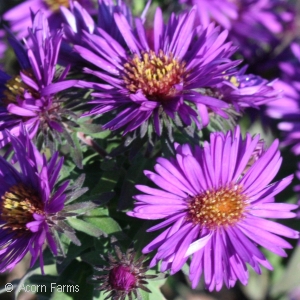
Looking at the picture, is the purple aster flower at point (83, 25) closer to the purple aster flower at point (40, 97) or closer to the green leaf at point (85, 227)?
the purple aster flower at point (40, 97)

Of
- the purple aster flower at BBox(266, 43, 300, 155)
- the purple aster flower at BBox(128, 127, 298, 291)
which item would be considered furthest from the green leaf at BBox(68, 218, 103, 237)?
the purple aster flower at BBox(266, 43, 300, 155)

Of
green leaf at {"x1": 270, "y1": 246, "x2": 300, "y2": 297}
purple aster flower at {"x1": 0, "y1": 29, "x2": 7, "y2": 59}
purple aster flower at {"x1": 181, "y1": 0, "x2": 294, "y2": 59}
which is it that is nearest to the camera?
green leaf at {"x1": 270, "y1": 246, "x2": 300, "y2": 297}

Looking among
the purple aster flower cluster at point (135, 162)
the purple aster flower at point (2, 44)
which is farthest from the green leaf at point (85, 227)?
the purple aster flower at point (2, 44)

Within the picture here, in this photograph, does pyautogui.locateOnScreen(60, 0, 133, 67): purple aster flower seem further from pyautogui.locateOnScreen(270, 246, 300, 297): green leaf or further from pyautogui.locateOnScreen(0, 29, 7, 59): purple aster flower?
pyautogui.locateOnScreen(270, 246, 300, 297): green leaf

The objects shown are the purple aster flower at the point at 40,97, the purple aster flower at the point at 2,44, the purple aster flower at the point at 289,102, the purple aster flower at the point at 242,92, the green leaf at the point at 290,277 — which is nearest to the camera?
the purple aster flower at the point at 40,97

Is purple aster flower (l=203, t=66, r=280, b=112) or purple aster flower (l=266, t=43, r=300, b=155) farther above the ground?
purple aster flower (l=266, t=43, r=300, b=155)
